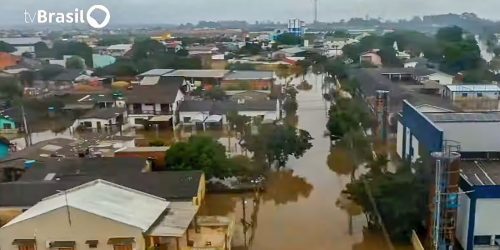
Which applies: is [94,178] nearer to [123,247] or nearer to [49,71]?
[123,247]

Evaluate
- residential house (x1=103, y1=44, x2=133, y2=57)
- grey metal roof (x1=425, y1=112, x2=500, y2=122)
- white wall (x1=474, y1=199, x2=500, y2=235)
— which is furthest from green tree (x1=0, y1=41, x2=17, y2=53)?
white wall (x1=474, y1=199, x2=500, y2=235)

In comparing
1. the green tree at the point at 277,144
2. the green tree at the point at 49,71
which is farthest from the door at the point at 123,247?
the green tree at the point at 49,71

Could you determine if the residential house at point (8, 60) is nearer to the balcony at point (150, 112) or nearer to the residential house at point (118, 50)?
the residential house at point (118, 50)

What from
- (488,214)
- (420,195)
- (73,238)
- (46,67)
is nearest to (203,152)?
(73,238)

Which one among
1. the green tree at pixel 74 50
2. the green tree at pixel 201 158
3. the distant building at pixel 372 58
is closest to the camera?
the green tree at pixel 201 158

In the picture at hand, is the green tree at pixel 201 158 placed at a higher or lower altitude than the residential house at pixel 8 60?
lower

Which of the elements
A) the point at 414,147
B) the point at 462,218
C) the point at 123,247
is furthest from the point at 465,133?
the point at 123,247
